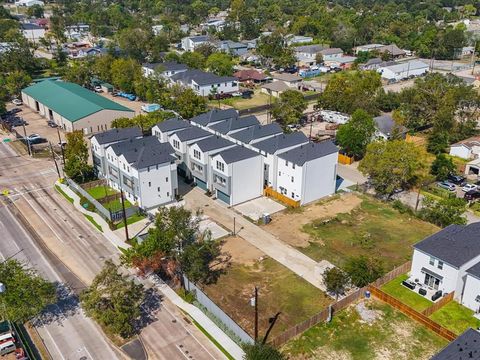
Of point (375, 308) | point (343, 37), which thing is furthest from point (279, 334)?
point (343, 37)

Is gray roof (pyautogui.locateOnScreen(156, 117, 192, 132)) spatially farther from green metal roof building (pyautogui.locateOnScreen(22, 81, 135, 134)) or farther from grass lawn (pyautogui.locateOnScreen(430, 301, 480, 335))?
grass lawn (pyautogui.locateOnScreen(430, 301, 480, 335))

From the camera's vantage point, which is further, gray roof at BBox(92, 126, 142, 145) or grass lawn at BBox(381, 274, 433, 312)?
gray roof at BBox(92, 126, 142, 145)

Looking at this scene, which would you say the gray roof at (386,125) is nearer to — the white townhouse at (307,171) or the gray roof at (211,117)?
the white townhouse at (307,171)

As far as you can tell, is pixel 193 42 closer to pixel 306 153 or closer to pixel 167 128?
pixel 167 128

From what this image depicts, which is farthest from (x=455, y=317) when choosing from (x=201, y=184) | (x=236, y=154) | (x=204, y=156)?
(x=201, y=184)

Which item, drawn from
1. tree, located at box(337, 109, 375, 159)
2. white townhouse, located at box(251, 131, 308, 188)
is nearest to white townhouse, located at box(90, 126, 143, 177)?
white townhouse, located at box(251, 131, 308, 188)

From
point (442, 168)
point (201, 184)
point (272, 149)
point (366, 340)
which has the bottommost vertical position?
point (366, 340)
